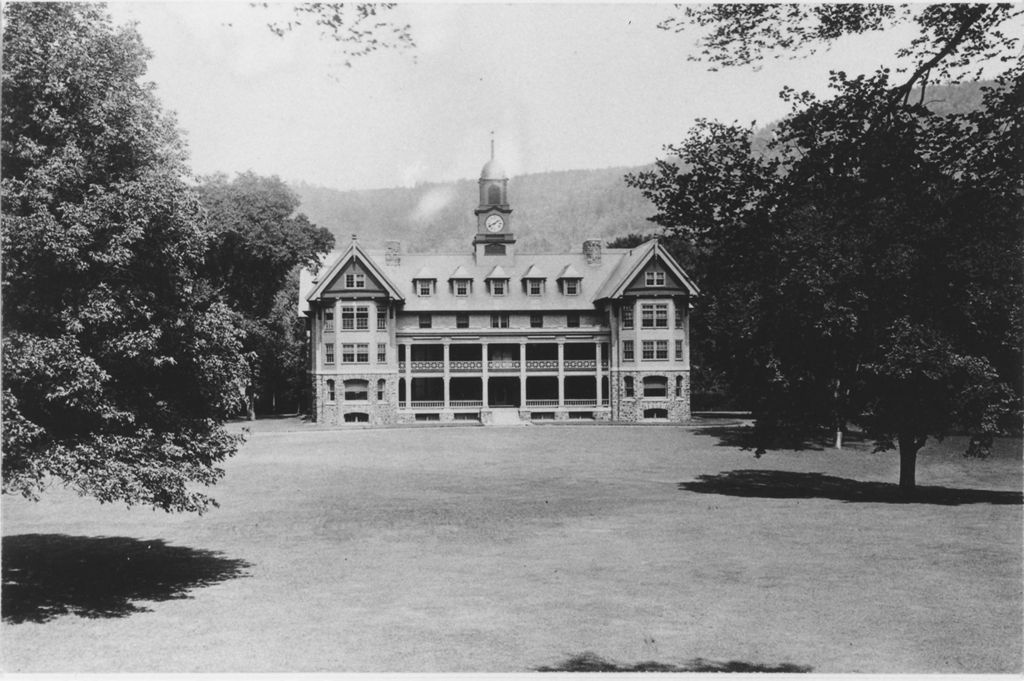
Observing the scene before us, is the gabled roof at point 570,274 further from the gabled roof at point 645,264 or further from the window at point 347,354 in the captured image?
the window at point 347,354

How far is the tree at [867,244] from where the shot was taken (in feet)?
38.8

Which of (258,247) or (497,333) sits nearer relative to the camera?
(258,247)

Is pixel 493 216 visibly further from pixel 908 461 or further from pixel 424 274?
pixel 908 461

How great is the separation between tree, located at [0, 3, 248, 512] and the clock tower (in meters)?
50.6

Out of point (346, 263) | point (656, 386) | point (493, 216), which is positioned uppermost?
point (493, 216)

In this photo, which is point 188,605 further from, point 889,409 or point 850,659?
point 889,409

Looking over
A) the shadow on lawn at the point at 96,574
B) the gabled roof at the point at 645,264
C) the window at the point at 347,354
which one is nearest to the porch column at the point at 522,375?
the gabled roof at the point at 645,264

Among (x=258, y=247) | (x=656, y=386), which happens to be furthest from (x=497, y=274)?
(x=258, y=247)

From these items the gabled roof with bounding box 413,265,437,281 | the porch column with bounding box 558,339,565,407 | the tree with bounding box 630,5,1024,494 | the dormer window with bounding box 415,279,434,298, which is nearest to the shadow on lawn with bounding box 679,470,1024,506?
the tree with bounding box 630,5,1024,494

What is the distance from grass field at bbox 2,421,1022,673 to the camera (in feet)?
39.5

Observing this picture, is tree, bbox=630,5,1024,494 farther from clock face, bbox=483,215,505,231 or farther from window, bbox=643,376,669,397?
clock face, bbox=483,215,505,231

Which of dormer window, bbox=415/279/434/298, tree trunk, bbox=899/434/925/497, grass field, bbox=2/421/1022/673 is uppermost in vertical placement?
dormer window, bbox=415/279/434/298

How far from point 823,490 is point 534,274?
37.0m

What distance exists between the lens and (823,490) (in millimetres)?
28625
